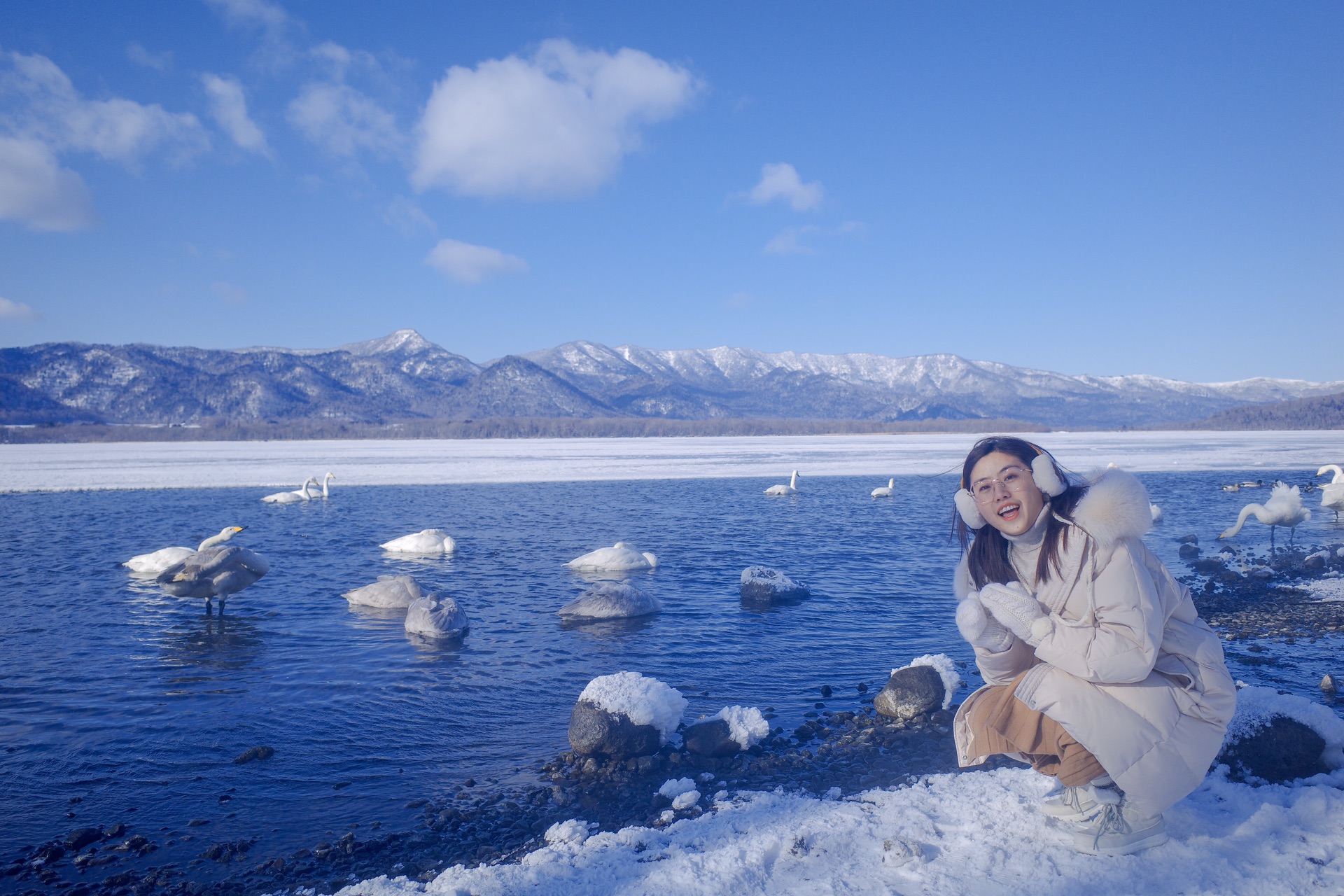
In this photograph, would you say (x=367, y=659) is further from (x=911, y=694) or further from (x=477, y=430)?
(x=477, y=430)

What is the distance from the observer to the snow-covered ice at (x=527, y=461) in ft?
88.9

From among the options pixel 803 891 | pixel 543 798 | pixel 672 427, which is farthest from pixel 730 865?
pixel 672 427

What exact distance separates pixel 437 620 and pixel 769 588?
3831 mm

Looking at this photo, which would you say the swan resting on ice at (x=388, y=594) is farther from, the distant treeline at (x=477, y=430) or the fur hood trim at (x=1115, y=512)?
the distant treeline at (x=477, y=430)

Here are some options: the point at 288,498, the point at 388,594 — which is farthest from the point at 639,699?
the point at 288,498

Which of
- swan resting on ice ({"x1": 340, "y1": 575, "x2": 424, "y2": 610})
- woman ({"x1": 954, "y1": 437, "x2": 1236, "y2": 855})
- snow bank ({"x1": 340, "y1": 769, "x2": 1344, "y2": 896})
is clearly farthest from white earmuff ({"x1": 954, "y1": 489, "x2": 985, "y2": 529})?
swan resting on ice ({"x1": 340, "y1": 575, "x2": 424, "y2": 610})

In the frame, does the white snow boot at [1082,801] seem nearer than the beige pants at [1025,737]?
No

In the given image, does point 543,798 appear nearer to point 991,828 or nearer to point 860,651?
point 991,828

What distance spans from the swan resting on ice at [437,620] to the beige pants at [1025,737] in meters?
6.00

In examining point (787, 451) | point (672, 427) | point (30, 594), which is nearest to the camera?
point (30, 594)

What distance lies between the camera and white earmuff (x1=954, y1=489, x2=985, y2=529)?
315 centimetres

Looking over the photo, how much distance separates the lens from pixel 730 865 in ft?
11.6

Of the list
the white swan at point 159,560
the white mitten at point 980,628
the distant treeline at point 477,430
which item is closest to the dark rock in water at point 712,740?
the white mitten at point 980,628

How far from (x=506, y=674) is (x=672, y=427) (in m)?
98.3
